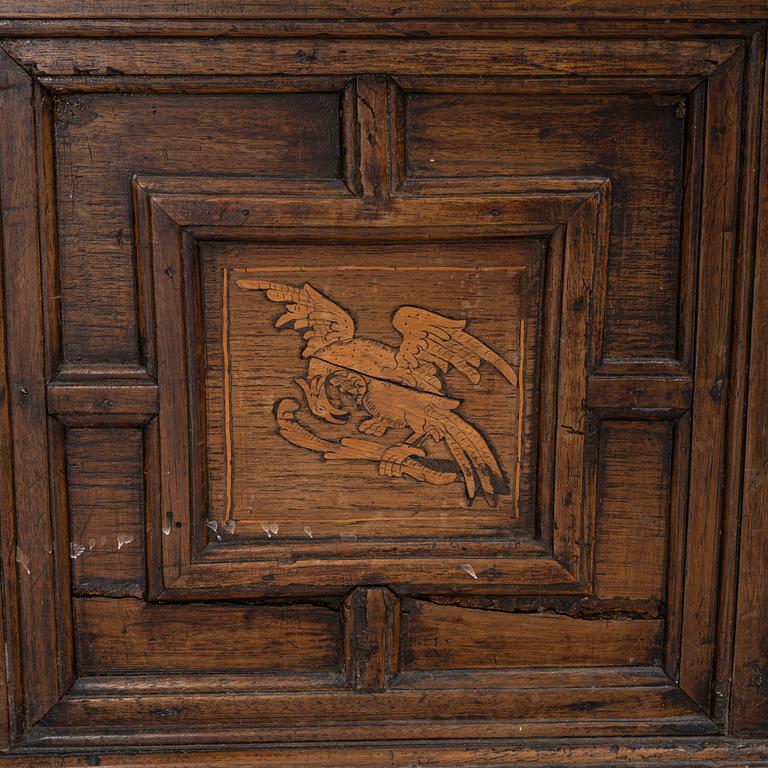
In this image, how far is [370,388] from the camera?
1363 millimetres

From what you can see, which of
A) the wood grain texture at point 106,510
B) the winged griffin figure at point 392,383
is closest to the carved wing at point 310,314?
the winged griffin figure at point 392,383

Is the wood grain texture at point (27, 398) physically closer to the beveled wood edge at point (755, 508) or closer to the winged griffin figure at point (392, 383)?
the winged griffin figure at point (392, 383)

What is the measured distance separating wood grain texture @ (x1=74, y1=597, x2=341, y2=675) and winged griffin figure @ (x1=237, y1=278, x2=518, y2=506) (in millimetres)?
300

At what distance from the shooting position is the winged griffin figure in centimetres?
134

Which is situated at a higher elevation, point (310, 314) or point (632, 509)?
point (310, 314)

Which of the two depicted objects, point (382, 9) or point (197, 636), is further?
point (197, 636)

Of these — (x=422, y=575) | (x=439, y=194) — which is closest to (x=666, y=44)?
(x=439, y=194)

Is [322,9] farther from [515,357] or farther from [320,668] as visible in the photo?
[320,668]

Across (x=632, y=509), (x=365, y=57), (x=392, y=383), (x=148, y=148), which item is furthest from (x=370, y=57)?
(x=632, y=509)

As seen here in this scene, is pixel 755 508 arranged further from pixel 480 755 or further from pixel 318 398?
pixel 318 398

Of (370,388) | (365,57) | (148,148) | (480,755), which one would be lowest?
(480,755)

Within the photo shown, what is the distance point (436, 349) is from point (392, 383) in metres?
0.09

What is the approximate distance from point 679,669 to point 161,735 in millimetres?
899

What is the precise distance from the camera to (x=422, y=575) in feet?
4.53
